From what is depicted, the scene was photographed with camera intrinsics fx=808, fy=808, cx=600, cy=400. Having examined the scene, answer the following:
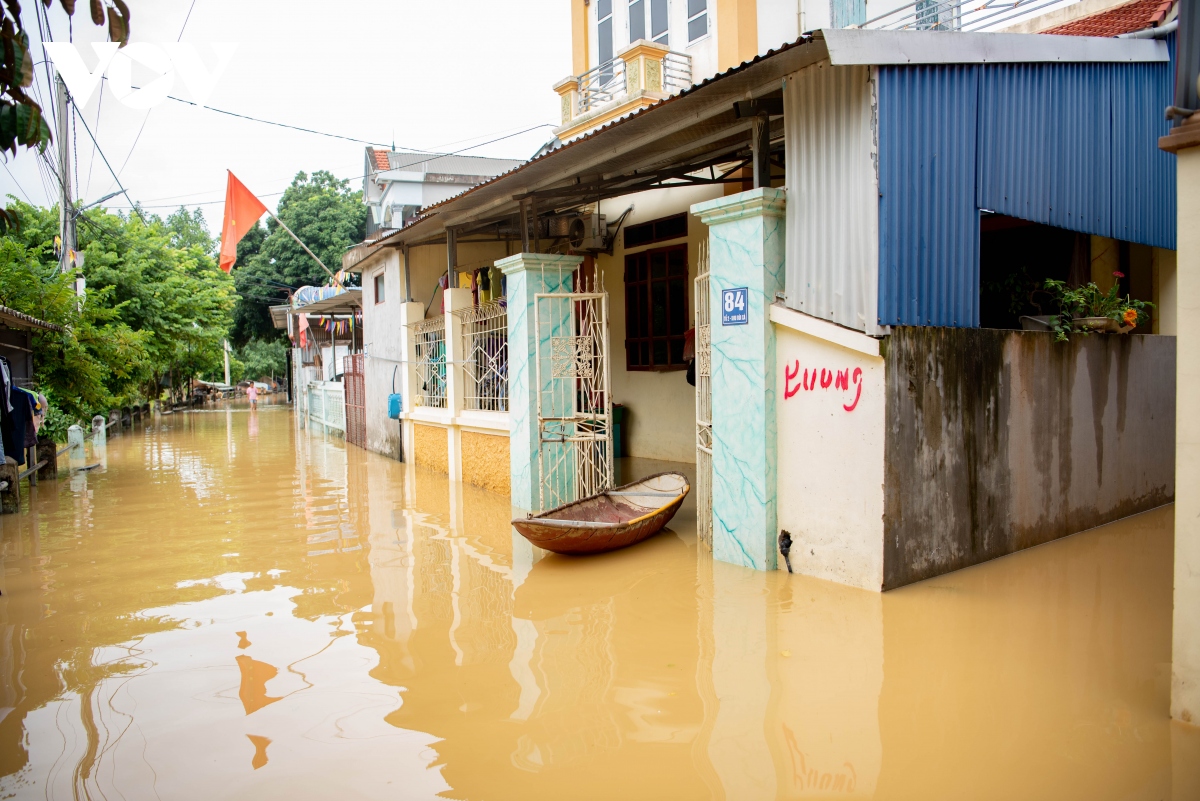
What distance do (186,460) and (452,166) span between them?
48.0 ft

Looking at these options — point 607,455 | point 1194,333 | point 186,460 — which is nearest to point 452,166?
point 186,460

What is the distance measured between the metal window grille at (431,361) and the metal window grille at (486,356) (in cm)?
87

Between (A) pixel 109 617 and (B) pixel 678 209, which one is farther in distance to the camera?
(B) pixel 678 209

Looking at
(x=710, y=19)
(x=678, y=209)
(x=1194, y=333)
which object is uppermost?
(x=710, y=19)

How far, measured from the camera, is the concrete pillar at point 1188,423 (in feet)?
11.7

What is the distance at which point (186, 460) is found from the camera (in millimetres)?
16672

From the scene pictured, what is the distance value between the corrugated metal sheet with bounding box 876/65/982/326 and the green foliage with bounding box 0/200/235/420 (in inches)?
469

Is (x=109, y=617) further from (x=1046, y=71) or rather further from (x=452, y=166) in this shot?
(x=452, y=166)

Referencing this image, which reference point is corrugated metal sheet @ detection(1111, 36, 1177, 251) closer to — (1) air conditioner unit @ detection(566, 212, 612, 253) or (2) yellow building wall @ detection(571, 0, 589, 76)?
(1) air conditioner unit @ detection(566, 212, 612, 253)

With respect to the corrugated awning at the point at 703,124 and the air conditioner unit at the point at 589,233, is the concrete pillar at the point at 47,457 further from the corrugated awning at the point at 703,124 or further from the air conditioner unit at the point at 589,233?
the air conditioner unit at the point at 589,233

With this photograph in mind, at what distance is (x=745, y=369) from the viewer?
6.50m

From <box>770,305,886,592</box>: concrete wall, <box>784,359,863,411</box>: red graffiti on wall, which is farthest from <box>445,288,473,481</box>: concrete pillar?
<box>784,359,863,411</box>: red graffiti on wall

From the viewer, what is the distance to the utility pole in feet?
47.8

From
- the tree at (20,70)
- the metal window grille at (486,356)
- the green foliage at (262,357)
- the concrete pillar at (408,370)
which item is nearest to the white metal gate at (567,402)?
the metal window grille at (486,356)
